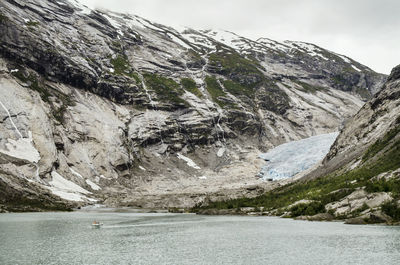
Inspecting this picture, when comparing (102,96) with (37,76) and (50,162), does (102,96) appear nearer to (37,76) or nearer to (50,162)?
(37,76)

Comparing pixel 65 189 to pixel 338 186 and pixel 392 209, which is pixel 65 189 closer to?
pixel 338 186

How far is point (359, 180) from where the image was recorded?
248ft

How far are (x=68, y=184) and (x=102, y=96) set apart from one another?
229 feet

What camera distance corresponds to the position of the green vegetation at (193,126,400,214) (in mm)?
71250

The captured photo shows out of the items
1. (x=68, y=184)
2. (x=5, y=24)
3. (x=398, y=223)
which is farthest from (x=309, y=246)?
(x=5, y=24)

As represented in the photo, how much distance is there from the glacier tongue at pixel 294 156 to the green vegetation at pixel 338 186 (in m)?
58.6

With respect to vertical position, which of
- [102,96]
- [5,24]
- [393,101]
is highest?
[5,24]

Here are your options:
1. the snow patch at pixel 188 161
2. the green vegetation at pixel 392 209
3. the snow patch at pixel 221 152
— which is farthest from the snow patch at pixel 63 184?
the green vegetation at pixel 392 209

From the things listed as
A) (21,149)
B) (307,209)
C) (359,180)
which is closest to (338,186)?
(359,180)

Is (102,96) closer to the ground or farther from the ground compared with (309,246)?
farther from the ground

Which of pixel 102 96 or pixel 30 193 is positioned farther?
pixel 102 96

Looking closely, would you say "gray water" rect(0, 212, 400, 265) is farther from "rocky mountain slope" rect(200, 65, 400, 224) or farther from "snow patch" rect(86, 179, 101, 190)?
"snow patch" rect(86, 179, 101, 190)

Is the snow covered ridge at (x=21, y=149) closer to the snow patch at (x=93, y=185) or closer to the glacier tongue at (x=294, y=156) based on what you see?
the snow patch at (x=93, y=185)

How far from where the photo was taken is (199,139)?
197 metres
